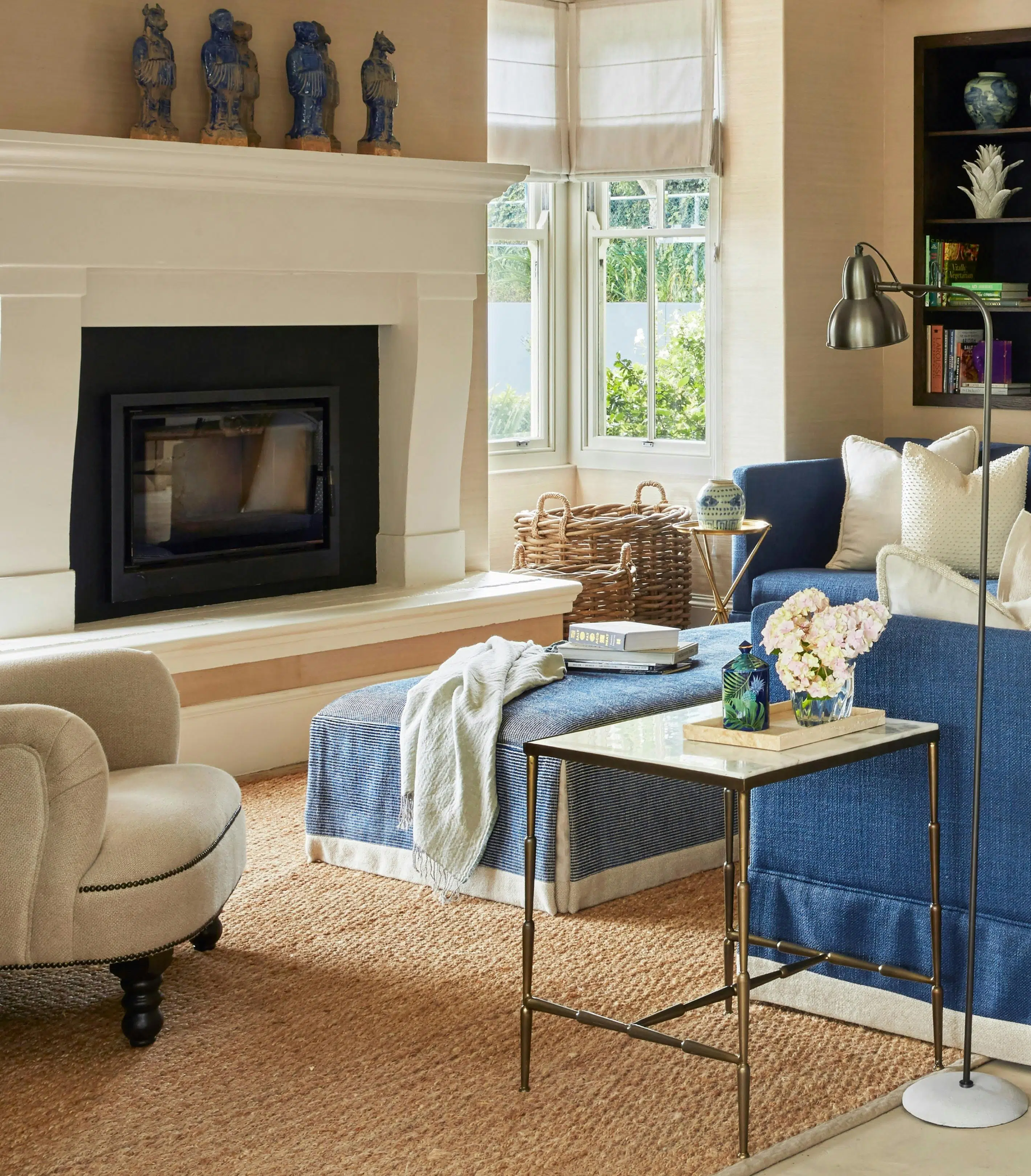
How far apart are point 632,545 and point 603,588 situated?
0.26 m

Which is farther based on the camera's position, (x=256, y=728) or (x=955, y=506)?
(x=955, y=506)

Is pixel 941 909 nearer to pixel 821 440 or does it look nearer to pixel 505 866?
pixel 505 866

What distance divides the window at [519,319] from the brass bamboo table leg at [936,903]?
449 cm

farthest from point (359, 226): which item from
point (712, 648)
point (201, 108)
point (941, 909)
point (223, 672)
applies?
point (941, 909)

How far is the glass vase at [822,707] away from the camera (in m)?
2.93

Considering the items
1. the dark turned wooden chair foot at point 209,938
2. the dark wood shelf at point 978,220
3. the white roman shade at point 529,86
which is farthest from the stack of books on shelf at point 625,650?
the dark wood shelf at point 978,220

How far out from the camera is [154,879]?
3.14 meters

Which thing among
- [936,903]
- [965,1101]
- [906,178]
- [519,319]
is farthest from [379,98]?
[965,1101]

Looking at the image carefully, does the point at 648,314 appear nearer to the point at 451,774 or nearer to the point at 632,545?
the point at 632,545

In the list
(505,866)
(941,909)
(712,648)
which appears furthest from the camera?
(712,648)

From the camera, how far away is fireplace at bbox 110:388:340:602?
17.5 ft

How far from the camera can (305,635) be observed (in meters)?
5.37

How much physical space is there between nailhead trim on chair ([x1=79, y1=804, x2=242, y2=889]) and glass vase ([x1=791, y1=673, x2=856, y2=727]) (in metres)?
1.18

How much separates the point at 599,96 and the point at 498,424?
4.87 ft
